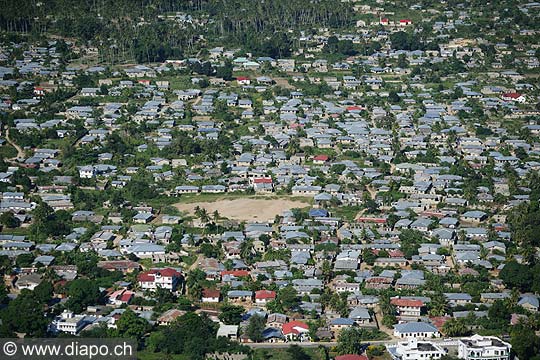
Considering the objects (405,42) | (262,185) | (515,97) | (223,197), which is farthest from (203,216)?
(405,42)

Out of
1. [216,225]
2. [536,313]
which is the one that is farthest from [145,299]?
[536,313]

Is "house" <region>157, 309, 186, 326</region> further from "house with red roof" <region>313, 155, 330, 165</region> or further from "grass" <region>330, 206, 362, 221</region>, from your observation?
"house with red roof" <region>313, 155, 330, 165</region>

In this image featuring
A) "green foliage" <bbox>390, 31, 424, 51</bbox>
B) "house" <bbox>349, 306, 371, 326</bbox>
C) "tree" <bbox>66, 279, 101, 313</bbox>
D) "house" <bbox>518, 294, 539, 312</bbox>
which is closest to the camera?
"house" <bbox>349, 306, 371, 326</bbox>

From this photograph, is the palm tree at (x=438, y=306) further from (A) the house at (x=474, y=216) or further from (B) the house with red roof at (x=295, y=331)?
(A) the house at (x=474, y=216)

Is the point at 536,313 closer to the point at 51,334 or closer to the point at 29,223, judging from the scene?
the point at 51,334

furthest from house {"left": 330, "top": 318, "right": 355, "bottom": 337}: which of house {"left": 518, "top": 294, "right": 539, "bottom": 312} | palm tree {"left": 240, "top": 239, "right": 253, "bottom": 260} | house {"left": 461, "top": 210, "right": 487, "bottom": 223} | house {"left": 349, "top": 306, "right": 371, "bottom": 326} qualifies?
house {"left": 461, "top": 210, "right": 487, "bottom": 223}

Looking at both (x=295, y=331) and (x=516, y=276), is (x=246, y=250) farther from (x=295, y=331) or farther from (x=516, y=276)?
(x=516, y=276)
